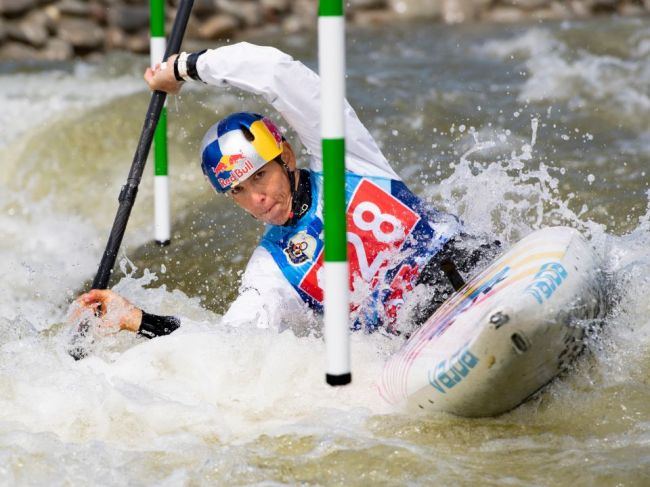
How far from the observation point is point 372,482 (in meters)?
2.99

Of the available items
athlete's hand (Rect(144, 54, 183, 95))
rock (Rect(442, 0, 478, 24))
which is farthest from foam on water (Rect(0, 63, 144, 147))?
rock (Rect(442, 0, 478, 24))

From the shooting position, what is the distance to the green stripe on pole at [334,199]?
2828 mm

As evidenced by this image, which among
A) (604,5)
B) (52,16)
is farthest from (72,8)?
(604,5)

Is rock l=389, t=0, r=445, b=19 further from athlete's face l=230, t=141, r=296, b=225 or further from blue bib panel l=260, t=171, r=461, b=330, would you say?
athlete's face l=230, t=141, r=296, b=225

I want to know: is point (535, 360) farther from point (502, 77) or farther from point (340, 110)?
point (502, 77)

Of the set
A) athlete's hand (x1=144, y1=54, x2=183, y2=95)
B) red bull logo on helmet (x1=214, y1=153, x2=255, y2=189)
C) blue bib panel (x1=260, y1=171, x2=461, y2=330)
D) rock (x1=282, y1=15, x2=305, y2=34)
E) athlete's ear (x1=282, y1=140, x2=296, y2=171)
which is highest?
rock (x1=282, y1=15, x2=305, y2=34)

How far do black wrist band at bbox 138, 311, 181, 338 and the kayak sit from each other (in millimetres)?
773

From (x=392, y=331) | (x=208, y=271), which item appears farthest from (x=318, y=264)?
(x=208, y=271)

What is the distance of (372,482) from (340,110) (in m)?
1.03

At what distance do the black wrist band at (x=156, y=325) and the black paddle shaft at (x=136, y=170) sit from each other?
0.45m

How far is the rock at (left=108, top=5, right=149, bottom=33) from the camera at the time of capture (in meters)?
11.2

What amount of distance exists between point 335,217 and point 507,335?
0.58 m

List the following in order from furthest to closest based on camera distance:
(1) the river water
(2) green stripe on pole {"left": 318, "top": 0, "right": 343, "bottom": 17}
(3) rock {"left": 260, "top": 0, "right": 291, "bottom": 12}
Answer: (3) rock {"left": 260, "top": 0, "right": 291, "bottom": 12}
(1) the river water
(2) green stripe on pole {"left": 318, "top": 0, "right": 343, "bottom": 17}

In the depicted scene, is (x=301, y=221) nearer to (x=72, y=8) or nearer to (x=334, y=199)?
(x=334, y=199)
